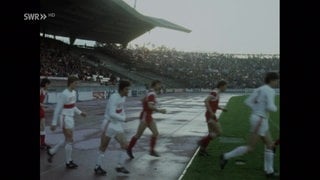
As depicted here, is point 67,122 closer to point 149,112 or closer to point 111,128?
point 111,128

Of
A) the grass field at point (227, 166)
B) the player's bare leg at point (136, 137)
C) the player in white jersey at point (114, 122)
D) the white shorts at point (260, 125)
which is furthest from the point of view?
the player's bare leg at point (136, 137)

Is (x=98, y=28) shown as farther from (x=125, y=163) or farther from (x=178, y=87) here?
(x=125, y=163)

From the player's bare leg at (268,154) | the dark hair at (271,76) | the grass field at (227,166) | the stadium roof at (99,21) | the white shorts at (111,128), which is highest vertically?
the stadium roof at (99,21)

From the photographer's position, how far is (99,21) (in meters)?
45.6

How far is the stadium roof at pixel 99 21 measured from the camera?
35.3 metres

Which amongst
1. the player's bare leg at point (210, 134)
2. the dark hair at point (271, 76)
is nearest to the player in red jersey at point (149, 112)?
the player's bare leg at point (210, 134)

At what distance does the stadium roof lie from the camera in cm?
3534

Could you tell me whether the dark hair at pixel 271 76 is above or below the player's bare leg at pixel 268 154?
above

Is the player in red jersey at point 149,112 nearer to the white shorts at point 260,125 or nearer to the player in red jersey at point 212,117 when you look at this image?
the player in red jersey at point 212,117

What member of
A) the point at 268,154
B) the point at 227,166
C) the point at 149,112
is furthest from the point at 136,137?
the point at 268,154

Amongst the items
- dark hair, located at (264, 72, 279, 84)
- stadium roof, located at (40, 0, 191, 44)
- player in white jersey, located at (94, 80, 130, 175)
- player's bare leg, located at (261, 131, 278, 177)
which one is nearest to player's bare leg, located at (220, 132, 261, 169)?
player's bare leg, located at (261, 131, 278, 177)

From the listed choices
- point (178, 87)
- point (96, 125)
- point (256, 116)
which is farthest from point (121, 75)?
point (256, 116)

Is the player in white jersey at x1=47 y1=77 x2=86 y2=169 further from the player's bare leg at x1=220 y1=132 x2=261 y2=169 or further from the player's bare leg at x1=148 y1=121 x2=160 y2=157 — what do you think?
the player's bare leg at x1=220 y1=132 x2=261 y2=169

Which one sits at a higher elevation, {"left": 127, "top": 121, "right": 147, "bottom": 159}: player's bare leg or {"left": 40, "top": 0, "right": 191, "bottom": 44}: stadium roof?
{"left": 40, "top": 0, "right": 191, "bottom": 44}: stadium roof
